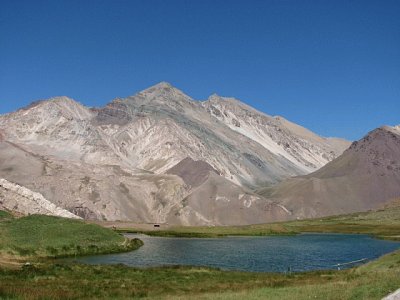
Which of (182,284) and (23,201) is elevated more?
(23,201)

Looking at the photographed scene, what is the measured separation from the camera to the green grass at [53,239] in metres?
74.1

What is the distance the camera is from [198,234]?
15238 centimetres

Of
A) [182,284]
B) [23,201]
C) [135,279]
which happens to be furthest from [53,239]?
[23,201]

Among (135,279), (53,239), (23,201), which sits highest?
(23,201)

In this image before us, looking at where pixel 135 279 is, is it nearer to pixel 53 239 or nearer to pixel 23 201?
pixel 53 239

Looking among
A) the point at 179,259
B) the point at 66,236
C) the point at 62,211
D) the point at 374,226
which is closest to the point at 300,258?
the point at 179,259

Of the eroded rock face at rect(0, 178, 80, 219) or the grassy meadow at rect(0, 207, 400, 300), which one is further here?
the eroded rock face at rect(0, 178, 80, 219)

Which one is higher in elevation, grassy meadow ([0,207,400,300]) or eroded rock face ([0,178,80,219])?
eroded rock face ([0,178,80,219])

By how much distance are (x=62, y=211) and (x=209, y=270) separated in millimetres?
108461

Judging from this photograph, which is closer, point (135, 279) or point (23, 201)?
point (135, 279)

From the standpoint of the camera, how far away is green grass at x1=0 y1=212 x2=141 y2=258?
7406 cm

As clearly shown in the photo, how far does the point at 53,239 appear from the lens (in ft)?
267

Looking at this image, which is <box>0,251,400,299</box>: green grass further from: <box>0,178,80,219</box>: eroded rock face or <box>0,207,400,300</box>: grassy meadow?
<box>0,178,80,219</box>: eroded rock face

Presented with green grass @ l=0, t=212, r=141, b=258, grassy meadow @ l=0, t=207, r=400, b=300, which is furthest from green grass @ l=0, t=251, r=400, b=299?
green grass @ l=0, t=212, r=141, b=258
